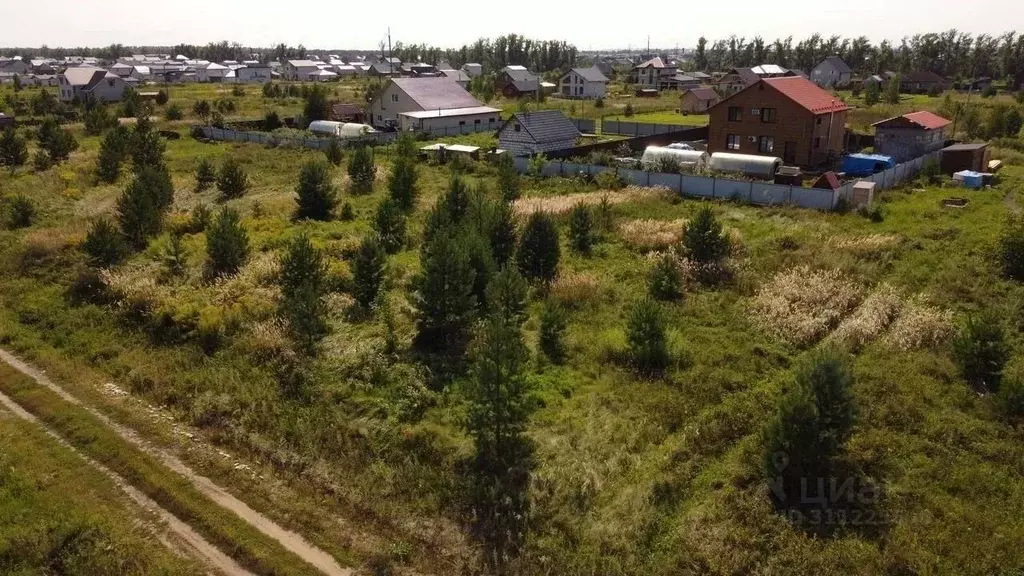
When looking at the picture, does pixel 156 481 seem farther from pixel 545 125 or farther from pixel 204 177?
pixel 545 125

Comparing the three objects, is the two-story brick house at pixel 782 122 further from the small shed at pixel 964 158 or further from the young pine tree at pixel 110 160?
the young pine tree at pixel 110 160


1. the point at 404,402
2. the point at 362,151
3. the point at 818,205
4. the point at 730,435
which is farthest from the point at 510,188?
the point at 730,435

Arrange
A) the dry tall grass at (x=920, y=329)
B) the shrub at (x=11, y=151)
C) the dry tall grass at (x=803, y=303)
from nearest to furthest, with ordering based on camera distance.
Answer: the dry tall grass at (x=920, y=329) < the dry tall grass at (x=803, y=303) < the shrub at (x=11, y=151)

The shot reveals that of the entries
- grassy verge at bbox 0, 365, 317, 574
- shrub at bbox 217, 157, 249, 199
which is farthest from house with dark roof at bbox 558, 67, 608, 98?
grassy verge at bbox 0, 365, 317, 574

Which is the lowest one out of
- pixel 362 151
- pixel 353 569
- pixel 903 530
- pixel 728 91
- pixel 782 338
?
pixel 353 569

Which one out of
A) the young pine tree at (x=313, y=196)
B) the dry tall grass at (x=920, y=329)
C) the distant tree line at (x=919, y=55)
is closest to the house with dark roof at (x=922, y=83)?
the distant tree line at (x=919, y=55)

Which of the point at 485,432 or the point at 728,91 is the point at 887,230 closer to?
the point at 485,432

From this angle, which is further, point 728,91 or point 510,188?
point 728,91
